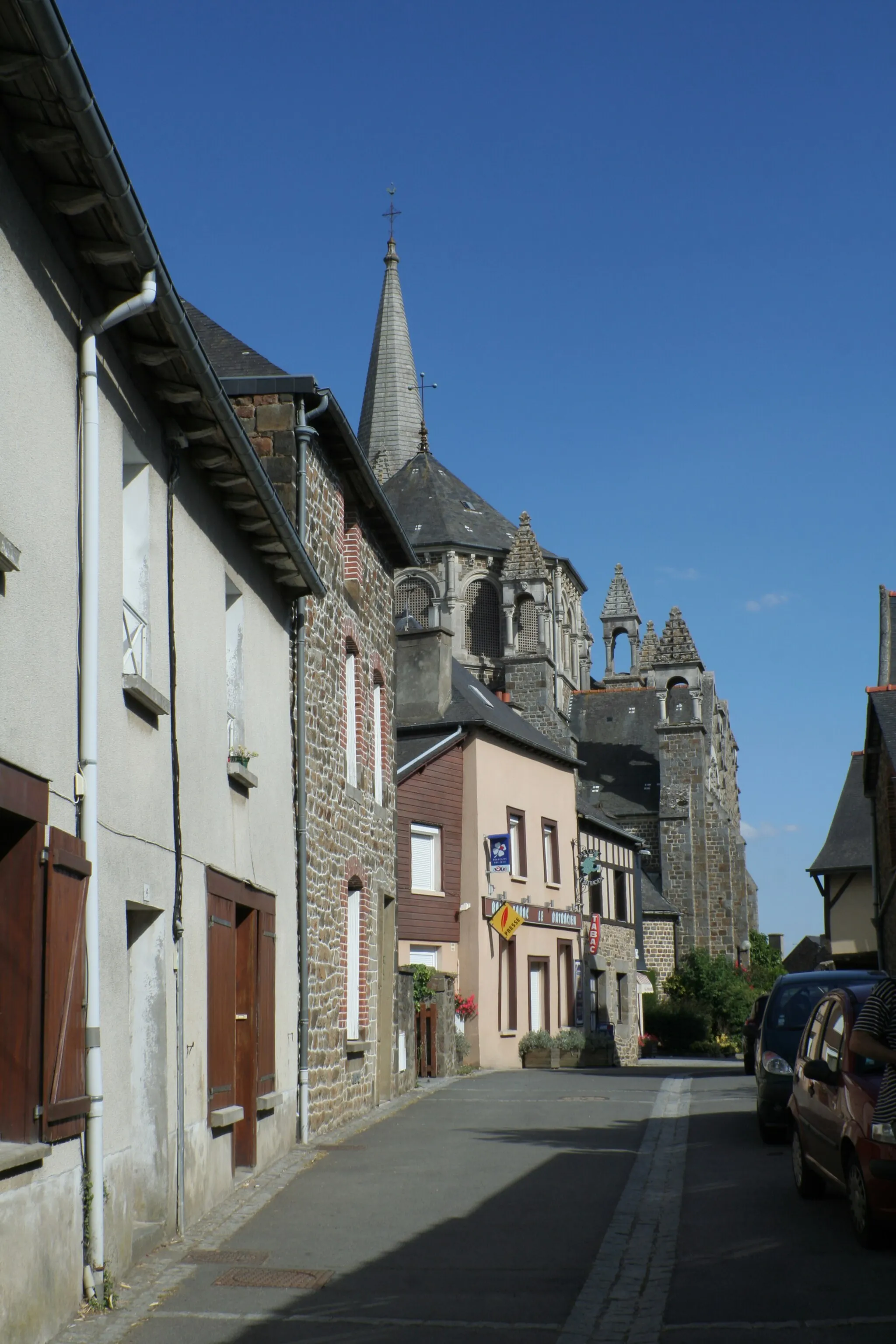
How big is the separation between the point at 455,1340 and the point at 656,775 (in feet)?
219

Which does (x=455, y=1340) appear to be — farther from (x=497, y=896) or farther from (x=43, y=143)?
(x=497, y=896)

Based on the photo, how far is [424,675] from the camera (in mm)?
29516

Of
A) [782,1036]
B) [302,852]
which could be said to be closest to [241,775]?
[302,852]

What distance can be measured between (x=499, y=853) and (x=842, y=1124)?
68.7 ft

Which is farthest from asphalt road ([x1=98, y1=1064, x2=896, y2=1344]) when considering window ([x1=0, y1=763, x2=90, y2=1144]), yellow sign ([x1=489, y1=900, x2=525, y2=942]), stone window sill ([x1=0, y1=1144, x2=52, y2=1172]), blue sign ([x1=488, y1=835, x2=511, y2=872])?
blue sign ([x1=488, y1=835, x2=511, y2=872])

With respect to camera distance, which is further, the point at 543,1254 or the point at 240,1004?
the point at 240,1004

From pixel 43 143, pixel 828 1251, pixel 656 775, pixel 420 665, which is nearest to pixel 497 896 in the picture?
pixel 420 665

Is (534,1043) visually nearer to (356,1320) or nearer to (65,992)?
(356,1320)

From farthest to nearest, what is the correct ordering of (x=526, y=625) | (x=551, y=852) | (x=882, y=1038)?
(x=526, y=625), (x=551, y=852), (x=882, y=1038)

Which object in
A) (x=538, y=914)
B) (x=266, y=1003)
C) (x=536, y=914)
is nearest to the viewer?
(x=266, y=1003)

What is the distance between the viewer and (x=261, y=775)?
38.8 ft

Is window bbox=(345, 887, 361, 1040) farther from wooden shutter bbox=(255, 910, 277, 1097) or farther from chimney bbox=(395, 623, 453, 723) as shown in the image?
chimney bbox=(395, 623, 453, 723)

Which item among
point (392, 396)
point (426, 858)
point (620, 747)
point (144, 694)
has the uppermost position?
point (392, 396)

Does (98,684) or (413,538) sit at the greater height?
(413,538)
